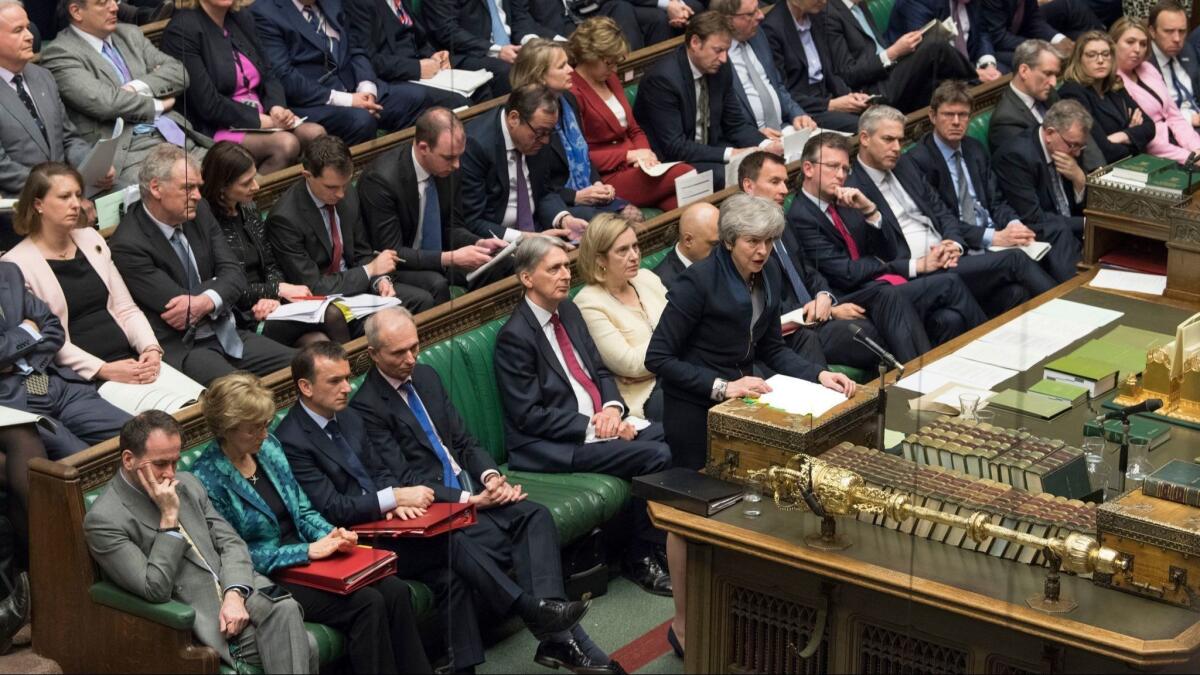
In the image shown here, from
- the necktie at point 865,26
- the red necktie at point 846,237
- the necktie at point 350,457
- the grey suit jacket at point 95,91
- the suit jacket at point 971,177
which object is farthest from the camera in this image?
the necktie at point 865,26

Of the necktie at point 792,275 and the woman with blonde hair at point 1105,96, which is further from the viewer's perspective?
the woman with blonde hair at point 1105,96

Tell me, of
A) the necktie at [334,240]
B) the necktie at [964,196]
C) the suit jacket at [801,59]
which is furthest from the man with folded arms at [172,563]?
the suit jacket at [801,59]

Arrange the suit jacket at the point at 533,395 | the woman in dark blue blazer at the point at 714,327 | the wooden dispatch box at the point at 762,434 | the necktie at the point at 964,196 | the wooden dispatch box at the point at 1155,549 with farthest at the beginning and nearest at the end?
1. the necktie at the point at 964,196
2. the suit jacket at the point at 533,395
3. the woman in dark blue blazer at the point at 714,327
4. the wooden dispatch box at the point at 762,434
5. the wooden dispatch box at the point at 1155,549

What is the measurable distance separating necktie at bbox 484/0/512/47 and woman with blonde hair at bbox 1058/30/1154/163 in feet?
7.75

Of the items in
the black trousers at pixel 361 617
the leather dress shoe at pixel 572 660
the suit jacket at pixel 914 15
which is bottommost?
the leather dress shoe at pixel 572 660

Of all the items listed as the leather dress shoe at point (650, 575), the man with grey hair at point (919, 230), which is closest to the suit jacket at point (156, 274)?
the leather dress shoe at point (650, 575)

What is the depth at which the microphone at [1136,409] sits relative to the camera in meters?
6.03

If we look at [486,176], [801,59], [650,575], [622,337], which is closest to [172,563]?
[650,575]

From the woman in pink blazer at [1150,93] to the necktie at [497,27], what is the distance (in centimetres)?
264

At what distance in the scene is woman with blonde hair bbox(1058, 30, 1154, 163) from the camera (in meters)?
9.09

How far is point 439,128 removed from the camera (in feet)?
23.3

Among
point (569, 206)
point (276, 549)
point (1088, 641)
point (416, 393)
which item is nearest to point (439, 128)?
point (569, 206)

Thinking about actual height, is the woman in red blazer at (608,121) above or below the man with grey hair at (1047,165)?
above

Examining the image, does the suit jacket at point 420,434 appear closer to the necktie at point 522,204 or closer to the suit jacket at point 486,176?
the suit jacket at point 486,176
